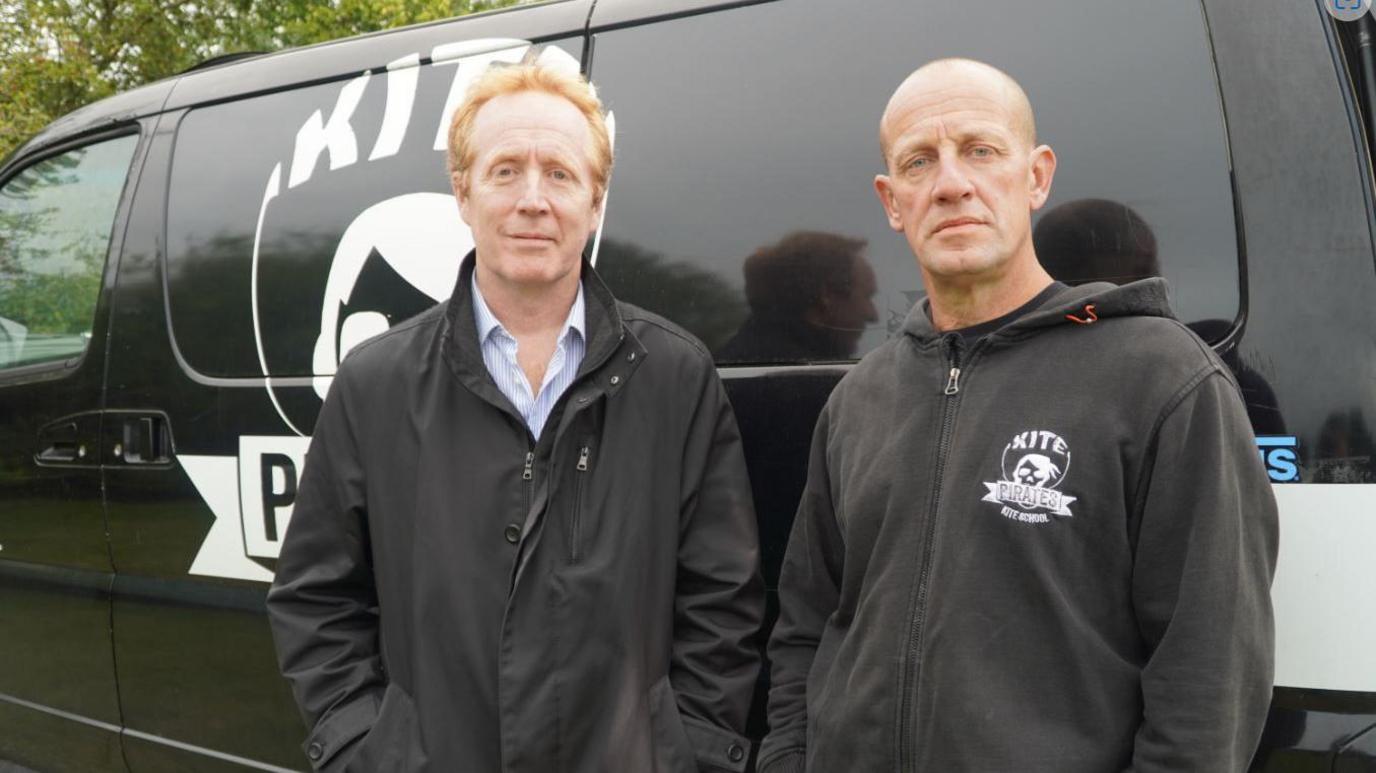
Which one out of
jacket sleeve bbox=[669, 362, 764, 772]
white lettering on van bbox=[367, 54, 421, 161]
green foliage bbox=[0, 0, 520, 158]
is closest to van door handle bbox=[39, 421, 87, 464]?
white lettering on van bbox=[367, 54, 421, 161]

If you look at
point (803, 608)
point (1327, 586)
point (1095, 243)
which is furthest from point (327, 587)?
point (1327, 586)

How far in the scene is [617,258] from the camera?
2.28 metres

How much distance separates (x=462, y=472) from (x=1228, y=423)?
3.39ft

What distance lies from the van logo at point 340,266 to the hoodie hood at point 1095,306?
104cm

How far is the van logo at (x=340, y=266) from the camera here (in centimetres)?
247

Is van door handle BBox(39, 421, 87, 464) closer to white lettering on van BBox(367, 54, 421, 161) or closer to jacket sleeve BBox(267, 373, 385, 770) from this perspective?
white lettering on van BBox(367, 54, 421, 161)

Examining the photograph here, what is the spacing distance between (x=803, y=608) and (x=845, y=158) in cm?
78

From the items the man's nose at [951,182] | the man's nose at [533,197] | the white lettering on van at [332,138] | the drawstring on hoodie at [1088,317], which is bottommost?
the drawstring on hoodie at [1088,317]

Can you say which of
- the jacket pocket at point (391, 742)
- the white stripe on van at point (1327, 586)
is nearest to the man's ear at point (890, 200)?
the white stripe on van at point (1327, 586)

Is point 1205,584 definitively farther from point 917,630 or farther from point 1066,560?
point 917,630

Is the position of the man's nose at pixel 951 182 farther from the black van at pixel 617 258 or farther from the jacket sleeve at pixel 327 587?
the jacket sleeve at pixel 327 587

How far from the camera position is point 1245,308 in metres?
1.67

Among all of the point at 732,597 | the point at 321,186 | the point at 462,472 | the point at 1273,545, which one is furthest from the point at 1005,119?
the point at 321,186

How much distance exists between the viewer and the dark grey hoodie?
1310 mm
